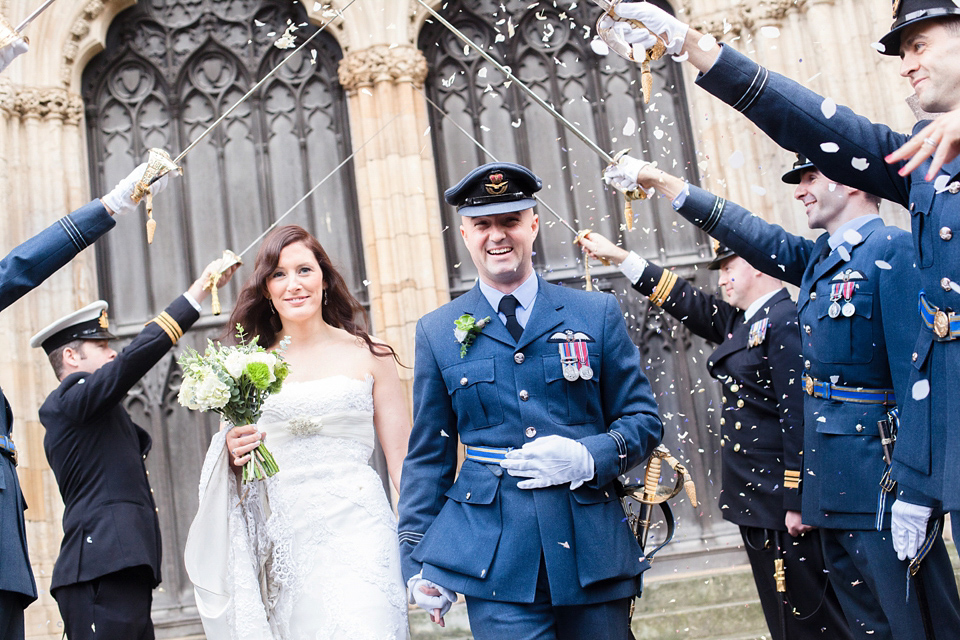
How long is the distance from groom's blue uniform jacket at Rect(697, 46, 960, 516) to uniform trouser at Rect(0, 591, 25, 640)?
116 inches

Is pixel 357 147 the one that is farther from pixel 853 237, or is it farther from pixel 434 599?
pixel 434 599

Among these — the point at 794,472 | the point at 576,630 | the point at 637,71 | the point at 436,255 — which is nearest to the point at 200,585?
the point at 576,630

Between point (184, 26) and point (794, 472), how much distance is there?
19.2ft

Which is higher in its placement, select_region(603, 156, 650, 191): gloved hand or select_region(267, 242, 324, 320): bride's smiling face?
select_region(603, 156, 650, 191): gloved hand

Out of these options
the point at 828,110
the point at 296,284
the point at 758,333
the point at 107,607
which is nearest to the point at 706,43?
the point at 828,110

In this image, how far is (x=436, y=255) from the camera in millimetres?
6973

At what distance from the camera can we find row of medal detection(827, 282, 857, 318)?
3.31 metres

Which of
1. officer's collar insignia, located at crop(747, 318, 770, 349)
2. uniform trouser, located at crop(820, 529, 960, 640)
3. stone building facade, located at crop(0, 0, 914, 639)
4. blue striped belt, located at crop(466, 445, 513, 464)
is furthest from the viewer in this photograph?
stone building facade, located at crop(0, 0, 914, 639)

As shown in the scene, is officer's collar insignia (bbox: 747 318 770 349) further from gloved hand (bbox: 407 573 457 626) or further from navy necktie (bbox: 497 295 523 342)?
gloved hand (bbox: 407 573 457 626)

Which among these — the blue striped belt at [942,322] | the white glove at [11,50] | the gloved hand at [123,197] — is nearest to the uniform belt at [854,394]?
the blue striped belt at [942,322]

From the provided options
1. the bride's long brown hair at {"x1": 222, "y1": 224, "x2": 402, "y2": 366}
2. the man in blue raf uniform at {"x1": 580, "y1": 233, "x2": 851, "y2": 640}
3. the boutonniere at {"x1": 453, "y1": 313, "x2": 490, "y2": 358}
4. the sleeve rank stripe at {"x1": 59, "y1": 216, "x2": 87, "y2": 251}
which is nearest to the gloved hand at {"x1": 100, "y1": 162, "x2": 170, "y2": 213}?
the sleeve rank stripe at {"x1": 59, "y1": 216, "x2": 87, "y2": 251}

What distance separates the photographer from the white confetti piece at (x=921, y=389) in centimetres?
240

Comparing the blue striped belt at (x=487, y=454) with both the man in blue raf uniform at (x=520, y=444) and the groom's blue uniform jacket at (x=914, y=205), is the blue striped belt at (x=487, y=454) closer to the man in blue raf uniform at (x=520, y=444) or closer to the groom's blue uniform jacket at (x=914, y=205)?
the man in blue raf uniform at (x=520, y=444)

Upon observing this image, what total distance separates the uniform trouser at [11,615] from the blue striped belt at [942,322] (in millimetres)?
3155
